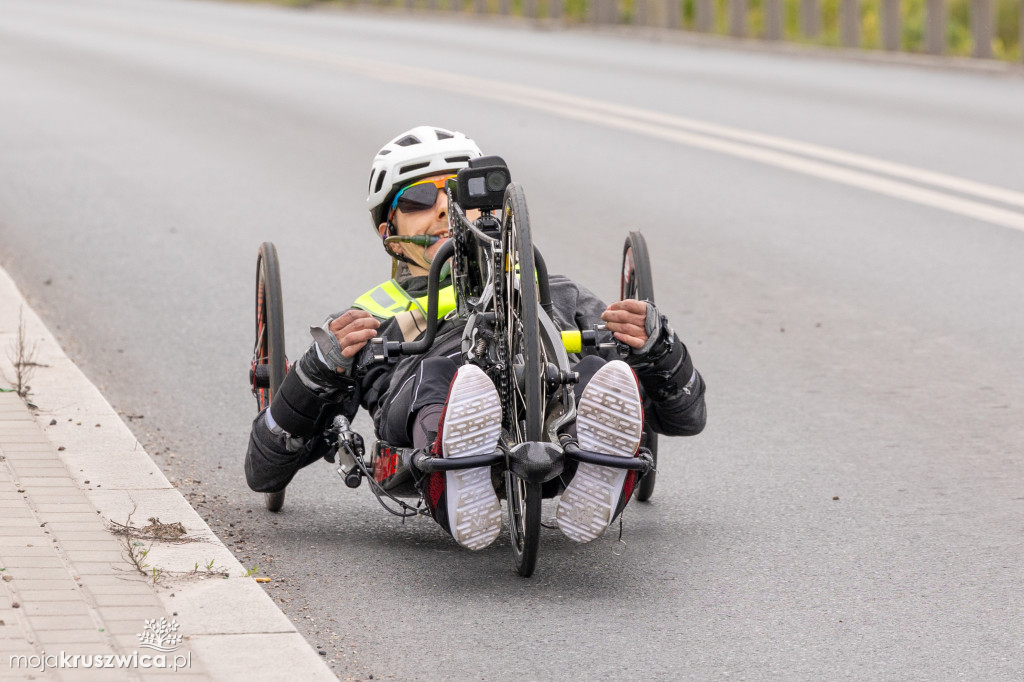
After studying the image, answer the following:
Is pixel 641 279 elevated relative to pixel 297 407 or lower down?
elevated

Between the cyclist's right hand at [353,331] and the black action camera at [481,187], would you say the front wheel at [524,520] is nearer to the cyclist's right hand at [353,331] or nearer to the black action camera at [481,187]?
the cyclist's right hand at [353,331]

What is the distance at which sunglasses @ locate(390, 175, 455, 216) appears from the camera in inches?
214

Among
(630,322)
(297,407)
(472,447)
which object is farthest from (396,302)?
(472,447)

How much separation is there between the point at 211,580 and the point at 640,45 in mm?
21312

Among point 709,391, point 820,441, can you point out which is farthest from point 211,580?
point 709,391

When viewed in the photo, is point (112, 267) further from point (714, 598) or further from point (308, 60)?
point (308, 60)

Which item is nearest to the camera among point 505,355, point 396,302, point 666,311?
point 505,355

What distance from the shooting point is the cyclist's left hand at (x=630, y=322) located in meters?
4.65

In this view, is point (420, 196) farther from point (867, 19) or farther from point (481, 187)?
point (867, 19)

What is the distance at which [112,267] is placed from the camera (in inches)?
381

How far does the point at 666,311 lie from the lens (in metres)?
8.47

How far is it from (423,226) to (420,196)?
0.10 meters

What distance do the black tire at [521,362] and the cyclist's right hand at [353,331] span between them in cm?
38

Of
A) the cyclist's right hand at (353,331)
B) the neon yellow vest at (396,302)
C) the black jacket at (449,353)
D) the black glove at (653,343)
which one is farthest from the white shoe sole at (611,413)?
the neon yellow vest at (396,302)
